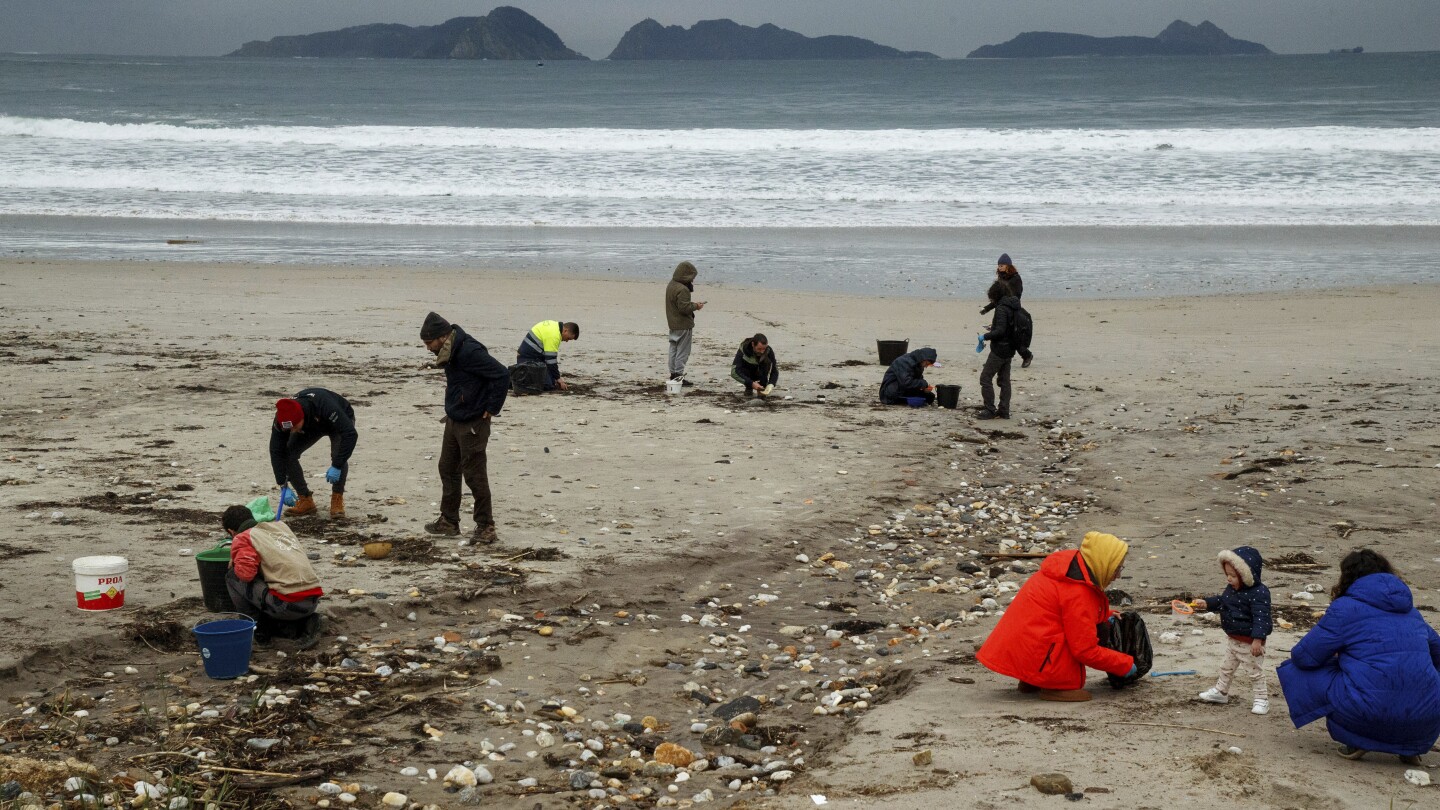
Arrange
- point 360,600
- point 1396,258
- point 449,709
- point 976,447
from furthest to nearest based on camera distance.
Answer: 1. point 1396,258
2. point 976,447
3. point 360,600
4. point 449,709

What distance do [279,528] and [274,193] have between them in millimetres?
32221

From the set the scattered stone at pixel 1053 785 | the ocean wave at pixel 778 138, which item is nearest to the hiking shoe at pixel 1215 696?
the scattered stone at pixel 1053 785

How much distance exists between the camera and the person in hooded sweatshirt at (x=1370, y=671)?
4.97 meters

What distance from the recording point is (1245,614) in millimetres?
5609

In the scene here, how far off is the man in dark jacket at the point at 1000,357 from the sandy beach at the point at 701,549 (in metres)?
0.44

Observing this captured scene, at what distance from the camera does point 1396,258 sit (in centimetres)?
2481

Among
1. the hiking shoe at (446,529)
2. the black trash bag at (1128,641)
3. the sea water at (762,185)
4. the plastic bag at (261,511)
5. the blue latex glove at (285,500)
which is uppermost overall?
the sea water at (762,185)

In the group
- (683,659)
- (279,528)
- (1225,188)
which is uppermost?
(1225,188)

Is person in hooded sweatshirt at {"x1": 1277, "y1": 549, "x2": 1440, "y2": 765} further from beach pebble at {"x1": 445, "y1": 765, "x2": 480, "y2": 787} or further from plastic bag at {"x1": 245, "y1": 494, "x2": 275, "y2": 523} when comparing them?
plastic bag at {"x1": 245, "y1": 494, "x2": 275, "y2": 523}

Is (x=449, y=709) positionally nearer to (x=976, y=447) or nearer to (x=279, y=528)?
(x=279, y=528)

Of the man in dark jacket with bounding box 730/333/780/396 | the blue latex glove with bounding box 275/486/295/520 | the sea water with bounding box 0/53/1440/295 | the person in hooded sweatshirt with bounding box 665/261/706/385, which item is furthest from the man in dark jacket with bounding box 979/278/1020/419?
the sea water with bounding box 0/53/1440/295

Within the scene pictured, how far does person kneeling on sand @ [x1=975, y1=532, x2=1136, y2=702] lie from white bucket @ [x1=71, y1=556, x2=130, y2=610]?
188 inches

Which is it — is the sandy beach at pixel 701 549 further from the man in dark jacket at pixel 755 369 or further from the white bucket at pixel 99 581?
the man in dark jacket at pixel 755 369

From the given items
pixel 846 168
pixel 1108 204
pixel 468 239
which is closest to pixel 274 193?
pixel 468 239
